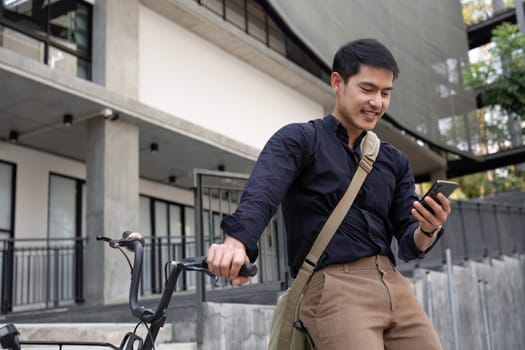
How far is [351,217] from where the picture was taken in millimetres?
2223

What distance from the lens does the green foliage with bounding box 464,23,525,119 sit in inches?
762

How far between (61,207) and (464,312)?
30.2 ft

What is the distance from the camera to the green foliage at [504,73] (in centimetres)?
1936

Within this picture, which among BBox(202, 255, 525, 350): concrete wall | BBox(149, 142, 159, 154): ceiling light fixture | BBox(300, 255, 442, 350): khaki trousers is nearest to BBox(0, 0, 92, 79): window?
BBox(149, 142, 159, 154): ceiling light fixture

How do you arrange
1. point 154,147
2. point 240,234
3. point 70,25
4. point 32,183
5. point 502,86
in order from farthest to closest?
point 502,86 < point 154,147 < point 32,183 < point 70,25 < point 240,234

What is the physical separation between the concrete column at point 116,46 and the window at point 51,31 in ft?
0.80

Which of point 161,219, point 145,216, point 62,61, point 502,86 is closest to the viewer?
point 62,61

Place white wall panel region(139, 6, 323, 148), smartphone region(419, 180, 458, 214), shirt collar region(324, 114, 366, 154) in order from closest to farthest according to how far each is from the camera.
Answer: smartphone region(419, 180, 458, 214) < shirt collar region(324, 114, 366, 154) < white wall panel region(139, 6, 323, 148)

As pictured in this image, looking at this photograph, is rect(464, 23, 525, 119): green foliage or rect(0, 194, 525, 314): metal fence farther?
rect(464, 23, 525, 119): green foliage

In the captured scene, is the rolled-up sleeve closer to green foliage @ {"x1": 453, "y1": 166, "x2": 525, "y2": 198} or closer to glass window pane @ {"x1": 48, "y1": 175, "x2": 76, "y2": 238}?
glass window pane @ {"x1": 48, "y1": 175, "x2": 76, "y2": 238}

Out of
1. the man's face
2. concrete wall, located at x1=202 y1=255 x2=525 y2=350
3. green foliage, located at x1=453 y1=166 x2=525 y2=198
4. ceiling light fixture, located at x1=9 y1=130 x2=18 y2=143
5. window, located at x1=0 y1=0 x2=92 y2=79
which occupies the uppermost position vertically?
window, located at x1=0 y1=0 x2=92 y2=79

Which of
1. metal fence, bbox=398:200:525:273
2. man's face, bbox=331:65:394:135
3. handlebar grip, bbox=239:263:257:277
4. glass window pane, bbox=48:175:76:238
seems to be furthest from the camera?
glass window pane, bbox=48:175:76:238

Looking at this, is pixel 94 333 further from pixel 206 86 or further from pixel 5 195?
pixel 206 86

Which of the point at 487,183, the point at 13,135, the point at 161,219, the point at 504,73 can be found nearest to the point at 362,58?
the point at 13,135
